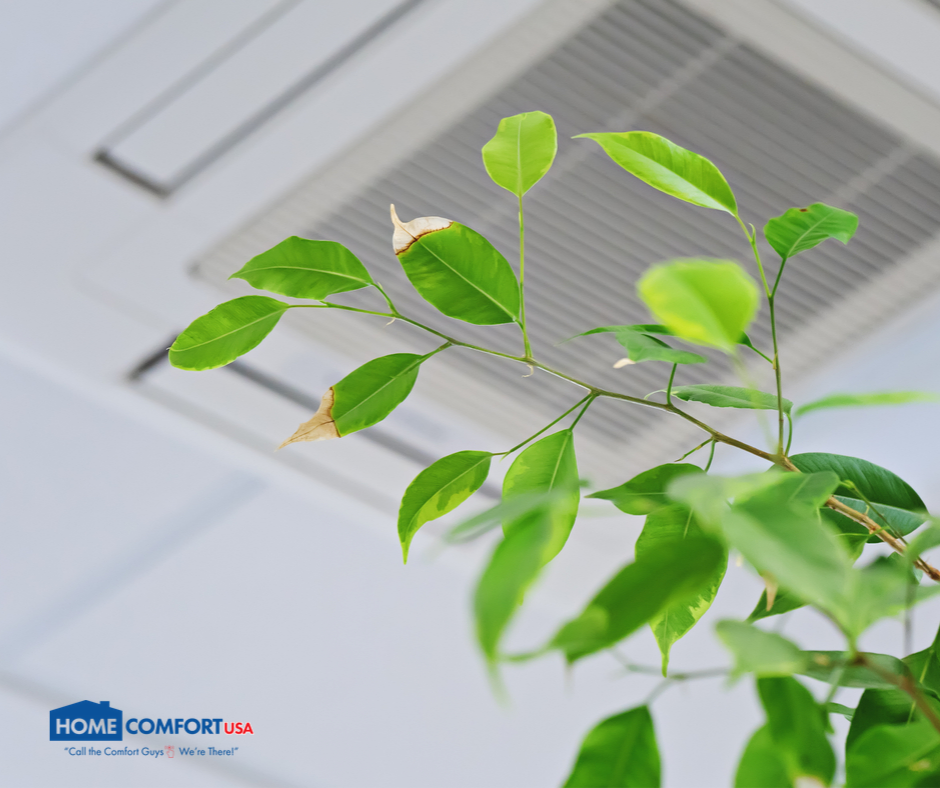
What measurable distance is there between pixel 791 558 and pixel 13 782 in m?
1.80

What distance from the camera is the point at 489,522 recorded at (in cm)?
17

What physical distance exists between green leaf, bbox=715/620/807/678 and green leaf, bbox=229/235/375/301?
183 mm

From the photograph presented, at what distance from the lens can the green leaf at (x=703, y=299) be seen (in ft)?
0.47

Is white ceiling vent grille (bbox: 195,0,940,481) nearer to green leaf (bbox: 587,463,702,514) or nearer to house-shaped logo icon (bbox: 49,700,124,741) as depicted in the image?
green leaf (bbox: 587,463,702,514)

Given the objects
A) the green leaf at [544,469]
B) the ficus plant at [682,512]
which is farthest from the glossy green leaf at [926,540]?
the green leaf at [544,469]

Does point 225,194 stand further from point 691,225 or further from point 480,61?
point 691,225

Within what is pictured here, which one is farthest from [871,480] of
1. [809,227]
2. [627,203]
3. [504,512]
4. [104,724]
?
[104,724]

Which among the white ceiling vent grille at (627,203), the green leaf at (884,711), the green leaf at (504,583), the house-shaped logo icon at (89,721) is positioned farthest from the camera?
the house-shaped logo icon at (89,721)

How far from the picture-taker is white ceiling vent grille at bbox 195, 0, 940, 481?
77 centimetres

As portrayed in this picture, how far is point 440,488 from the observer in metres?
0.29

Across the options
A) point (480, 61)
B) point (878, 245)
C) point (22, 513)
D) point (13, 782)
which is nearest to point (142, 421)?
point (22, 513)

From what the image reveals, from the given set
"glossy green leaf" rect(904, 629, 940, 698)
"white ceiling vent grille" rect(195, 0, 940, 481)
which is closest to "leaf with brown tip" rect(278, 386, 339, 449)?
"glossy green leaf" rect(904, 629, 940, 698)

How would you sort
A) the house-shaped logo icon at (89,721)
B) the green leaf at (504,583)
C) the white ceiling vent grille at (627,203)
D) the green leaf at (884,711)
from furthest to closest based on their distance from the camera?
the house-shaped logo icon at (89,721), the white ceiling vent grille at (627,203), the green leaf at (884,711), the green leaf at (504,583)

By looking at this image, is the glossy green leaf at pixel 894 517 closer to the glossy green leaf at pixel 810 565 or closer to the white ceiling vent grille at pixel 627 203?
the glossy green leaf at pixel 810 565
